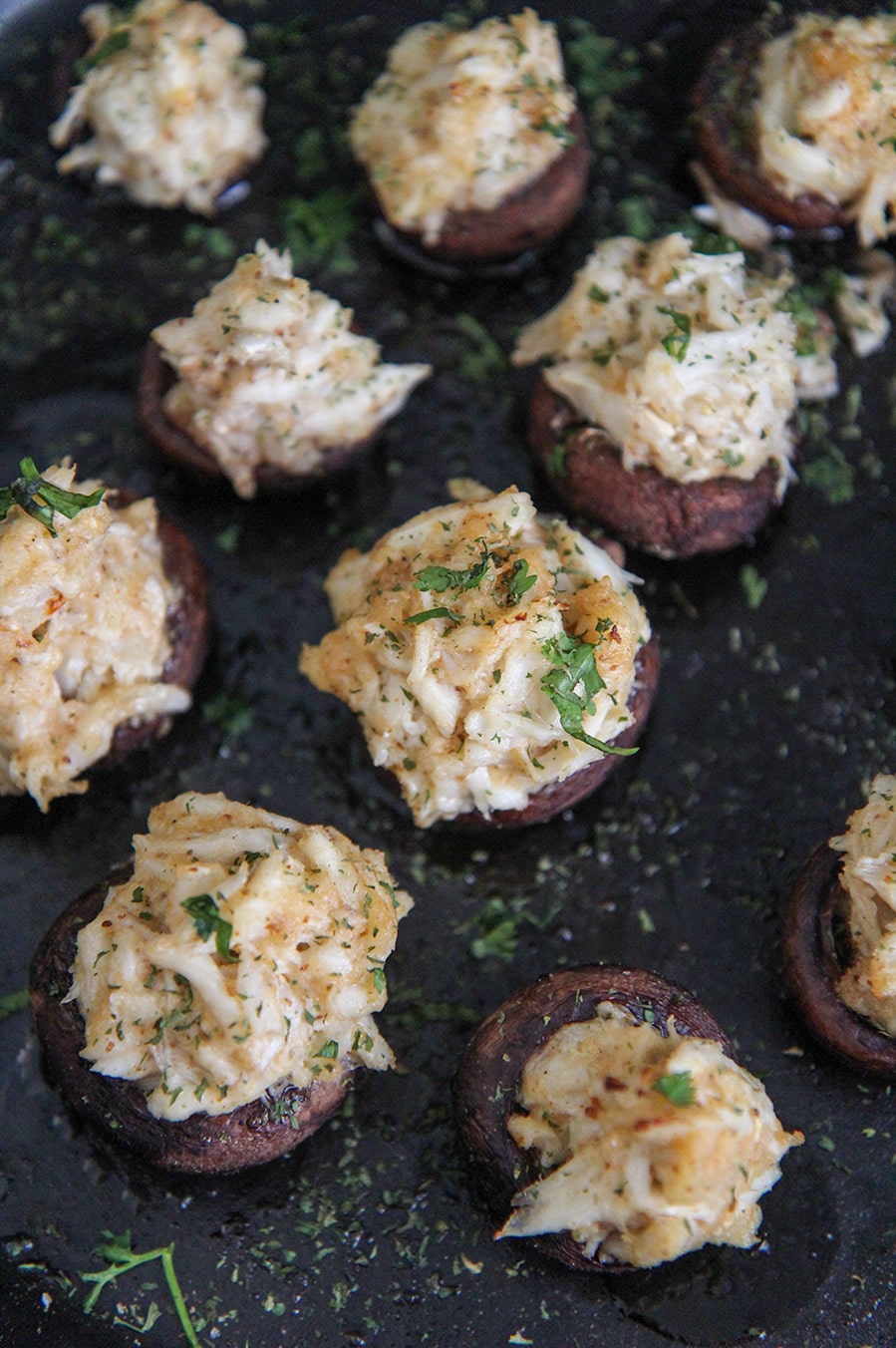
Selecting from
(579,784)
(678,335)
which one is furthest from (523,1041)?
(678,335)

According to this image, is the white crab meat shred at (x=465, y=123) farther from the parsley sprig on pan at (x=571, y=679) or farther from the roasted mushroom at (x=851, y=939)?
the roasted mushroom at (x=851, y=939)

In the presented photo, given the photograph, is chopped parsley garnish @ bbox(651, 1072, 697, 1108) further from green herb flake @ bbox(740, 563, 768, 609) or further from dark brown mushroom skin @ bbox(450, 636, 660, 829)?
green herb flake @ bbox(740, 563, 768, 609)

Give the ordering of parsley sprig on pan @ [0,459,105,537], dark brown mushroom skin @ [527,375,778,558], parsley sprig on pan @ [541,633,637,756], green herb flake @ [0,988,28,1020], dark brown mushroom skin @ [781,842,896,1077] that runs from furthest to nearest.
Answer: dark brown mushroom skin @ [527,375,778,558], green herb flake @ [0,988,28,1020], dark brown mushroom skin @ [781,842,896,1077], parsley sprig on pan @ [0,459,105,537], parsley sprig on pan @ [541,633,637,756]

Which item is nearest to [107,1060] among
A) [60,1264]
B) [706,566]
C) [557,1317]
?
[60,1264]

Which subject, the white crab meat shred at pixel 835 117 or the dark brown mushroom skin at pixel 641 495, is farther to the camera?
the white crab meat shred at pixel 835 117

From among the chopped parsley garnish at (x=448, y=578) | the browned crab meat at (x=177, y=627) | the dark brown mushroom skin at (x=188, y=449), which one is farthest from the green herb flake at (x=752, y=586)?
the browned crab meat at (x=177, y=627)

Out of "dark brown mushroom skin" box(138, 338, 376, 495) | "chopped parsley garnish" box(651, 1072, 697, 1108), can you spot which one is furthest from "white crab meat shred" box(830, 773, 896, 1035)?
"dark brown mushroom skin" box(138, 338, 376, 495)
